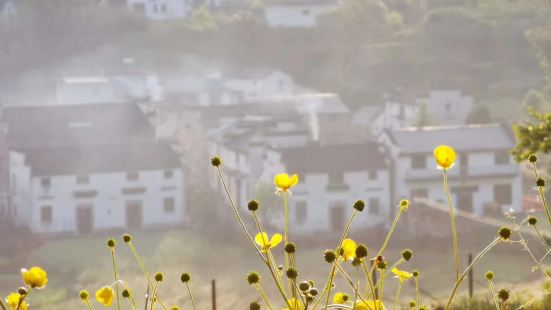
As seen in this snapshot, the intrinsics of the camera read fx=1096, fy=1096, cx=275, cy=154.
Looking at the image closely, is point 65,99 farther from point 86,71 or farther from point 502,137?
point 502,137

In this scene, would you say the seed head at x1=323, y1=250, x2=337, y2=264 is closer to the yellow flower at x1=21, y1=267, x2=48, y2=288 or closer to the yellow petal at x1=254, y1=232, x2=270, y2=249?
the yellow petal at x1=254, y1=232, x2=270, y2=249

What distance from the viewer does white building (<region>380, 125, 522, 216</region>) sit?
13766 mm

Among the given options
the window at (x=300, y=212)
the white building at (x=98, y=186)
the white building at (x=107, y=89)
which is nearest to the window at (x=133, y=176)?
the white building at (x=98, y=186)

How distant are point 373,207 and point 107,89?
903 centimetres

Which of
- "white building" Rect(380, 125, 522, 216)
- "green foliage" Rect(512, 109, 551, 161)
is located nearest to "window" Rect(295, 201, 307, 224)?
"white building" Rect(380, 125, 522, 216)

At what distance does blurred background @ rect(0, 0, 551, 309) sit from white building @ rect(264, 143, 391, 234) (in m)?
0.03

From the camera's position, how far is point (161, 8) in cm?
2723

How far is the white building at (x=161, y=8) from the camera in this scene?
88.2 ft

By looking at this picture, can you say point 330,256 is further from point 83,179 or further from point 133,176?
point 83,179

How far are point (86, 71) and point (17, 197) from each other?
947cm

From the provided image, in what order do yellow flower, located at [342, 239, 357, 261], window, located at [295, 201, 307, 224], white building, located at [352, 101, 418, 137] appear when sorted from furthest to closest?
white building, located at [352, 101, 418, 137], window, located at [295, 201, 307, 224], yellow flower, located at [342, 239, 357, 261]

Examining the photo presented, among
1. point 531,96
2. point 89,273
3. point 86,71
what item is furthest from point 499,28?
point 89,273

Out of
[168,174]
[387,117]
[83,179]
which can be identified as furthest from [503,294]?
[387,117]

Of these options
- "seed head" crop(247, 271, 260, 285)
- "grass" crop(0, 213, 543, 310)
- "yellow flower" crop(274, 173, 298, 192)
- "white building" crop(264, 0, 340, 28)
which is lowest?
"grass" crop(0, 213, 543, 310)
